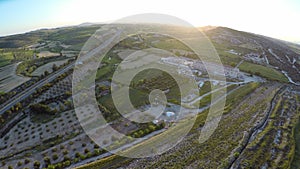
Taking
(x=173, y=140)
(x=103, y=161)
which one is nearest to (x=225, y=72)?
(x=173, y=140)

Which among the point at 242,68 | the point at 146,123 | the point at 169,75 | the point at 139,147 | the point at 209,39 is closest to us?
the point at 139,147

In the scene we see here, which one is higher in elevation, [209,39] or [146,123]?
[209,39]

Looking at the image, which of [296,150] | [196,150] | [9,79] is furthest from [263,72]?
[9,79]

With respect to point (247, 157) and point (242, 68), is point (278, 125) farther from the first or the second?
point (242, 68)

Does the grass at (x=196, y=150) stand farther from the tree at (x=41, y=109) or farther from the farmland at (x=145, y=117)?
the tree at (x=41, y=109)

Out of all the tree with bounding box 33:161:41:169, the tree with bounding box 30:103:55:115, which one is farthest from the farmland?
the tree with bounding box 30:103:55:115

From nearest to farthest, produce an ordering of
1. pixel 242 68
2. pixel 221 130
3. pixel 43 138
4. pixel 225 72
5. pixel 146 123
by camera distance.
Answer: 1. pixel 221 130
2. pixel 43 138
3. pixel 146 123
4. pixel 225 72
5. pixel 242 68

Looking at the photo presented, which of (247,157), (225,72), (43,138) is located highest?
(225,72)
